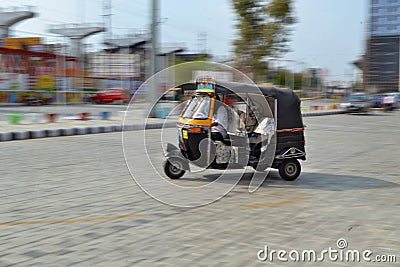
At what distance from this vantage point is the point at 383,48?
57.7m

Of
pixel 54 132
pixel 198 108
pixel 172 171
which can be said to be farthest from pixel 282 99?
pixel 54 132

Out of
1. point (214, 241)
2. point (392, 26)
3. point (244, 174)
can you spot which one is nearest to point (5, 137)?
point (244, 174)

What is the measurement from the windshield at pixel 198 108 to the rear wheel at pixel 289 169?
61.7 inches

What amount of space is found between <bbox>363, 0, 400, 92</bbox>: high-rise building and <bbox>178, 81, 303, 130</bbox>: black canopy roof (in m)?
49.9

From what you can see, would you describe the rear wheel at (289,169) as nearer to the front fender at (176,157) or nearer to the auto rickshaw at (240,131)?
the auto rickshaw at (240,131)

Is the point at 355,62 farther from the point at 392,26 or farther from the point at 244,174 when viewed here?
the point at 244,174

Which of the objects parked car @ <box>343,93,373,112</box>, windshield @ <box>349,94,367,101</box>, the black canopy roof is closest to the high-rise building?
windshield @ <box>349,94,367,101</box>

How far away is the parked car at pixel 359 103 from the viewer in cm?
3381

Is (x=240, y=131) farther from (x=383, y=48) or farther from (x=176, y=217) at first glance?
(x=383, y=48)

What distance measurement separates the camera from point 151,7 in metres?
22.5

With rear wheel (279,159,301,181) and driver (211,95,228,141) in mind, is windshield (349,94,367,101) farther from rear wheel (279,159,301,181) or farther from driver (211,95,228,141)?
driver (211,95,228,141)

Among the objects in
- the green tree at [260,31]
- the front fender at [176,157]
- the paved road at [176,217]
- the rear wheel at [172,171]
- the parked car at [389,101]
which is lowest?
the paved road at [176,217]

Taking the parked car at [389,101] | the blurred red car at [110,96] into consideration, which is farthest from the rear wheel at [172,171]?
the parked car at [389,101]

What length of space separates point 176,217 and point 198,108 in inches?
91.9
